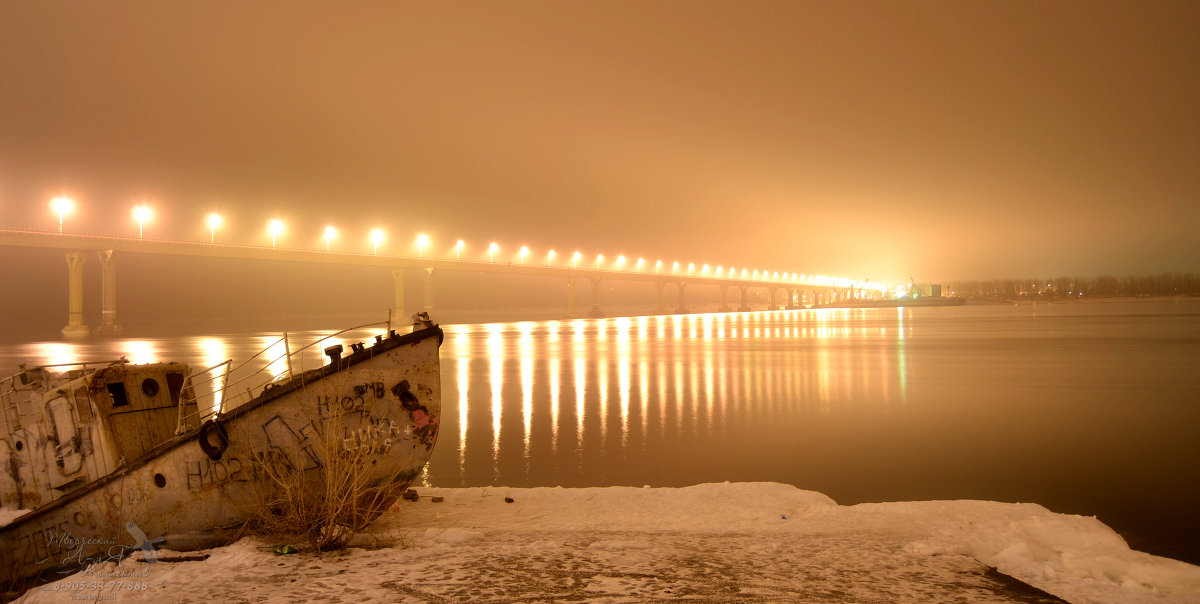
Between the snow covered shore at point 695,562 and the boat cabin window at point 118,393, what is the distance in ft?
9.15

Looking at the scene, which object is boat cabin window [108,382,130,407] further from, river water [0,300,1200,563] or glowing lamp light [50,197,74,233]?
glowing lamp light [50,197,74,233]

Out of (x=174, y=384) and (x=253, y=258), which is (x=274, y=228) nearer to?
(x=253, y=258)

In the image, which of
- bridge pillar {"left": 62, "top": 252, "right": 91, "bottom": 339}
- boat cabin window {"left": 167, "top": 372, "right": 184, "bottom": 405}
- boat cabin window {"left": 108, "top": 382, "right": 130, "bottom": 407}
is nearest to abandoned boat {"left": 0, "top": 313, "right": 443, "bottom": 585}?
boat cabin window {"left": 108, "top": 382, "right": 130, "bottom": 407}

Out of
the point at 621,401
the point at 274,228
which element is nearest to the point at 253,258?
the point at 274,228

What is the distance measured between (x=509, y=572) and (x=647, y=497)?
9.72 feet

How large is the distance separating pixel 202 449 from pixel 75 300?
76829mm

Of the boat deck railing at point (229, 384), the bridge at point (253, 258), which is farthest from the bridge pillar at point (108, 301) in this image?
the boat deck railing at point (229, 384)

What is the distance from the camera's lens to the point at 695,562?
20.9ft

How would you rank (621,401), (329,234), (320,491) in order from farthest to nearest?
(329,234), (621,401), (320,491)

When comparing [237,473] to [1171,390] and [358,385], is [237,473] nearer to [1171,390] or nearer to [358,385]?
[358,385]

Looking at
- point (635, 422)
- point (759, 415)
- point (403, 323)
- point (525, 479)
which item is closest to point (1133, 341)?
point (759, 415)

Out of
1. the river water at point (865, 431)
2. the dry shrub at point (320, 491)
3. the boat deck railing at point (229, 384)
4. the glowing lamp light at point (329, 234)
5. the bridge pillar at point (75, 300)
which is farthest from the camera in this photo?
the glowing lamp light at point (329, 234)

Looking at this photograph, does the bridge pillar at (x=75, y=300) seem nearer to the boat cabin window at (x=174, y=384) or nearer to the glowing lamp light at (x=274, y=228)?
the glowing lamp light at (x=274, y=228)

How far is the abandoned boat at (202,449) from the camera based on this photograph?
A: 297 inches
